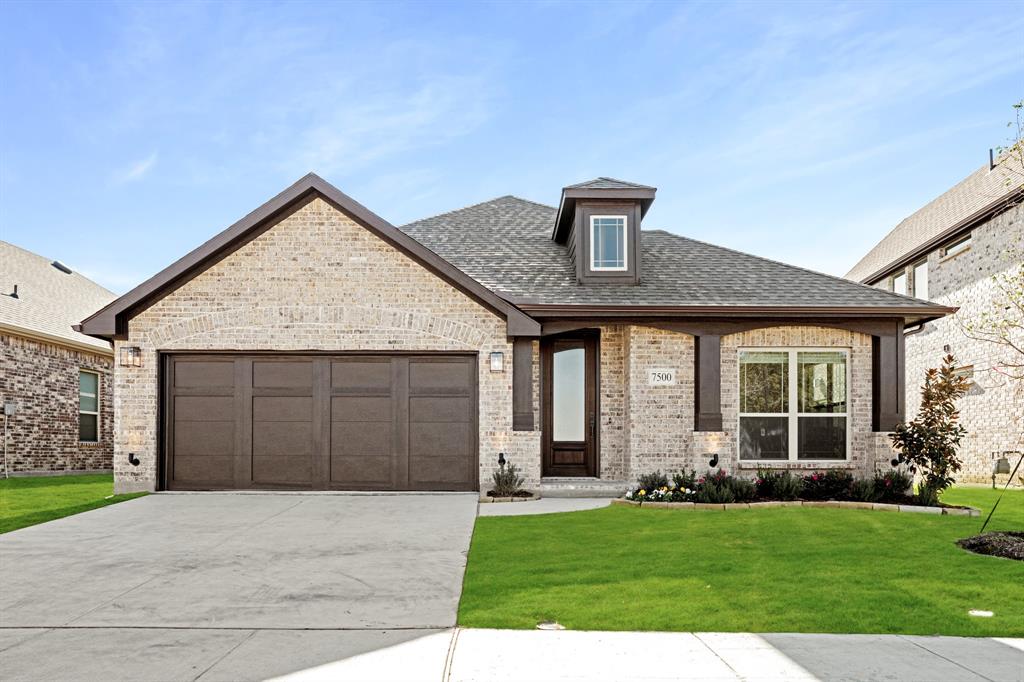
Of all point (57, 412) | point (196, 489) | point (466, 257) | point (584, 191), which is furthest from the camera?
point (57, 412)

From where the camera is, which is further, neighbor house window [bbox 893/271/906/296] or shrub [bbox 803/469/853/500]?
neighbor house window [bbox 893/271/906/296]

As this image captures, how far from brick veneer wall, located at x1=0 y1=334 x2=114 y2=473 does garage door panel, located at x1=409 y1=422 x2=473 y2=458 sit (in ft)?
37.4

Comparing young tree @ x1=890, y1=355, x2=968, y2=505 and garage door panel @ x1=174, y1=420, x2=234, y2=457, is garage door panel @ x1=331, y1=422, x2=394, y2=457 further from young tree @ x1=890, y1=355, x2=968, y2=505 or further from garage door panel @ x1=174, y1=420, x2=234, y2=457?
young tree @ x1=890, y1=355, x2=968, y2=505

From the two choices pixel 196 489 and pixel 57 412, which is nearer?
pixel 196 489

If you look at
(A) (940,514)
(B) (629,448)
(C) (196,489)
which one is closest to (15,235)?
(C) (196,489)

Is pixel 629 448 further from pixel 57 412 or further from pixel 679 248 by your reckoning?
pixel 57 412

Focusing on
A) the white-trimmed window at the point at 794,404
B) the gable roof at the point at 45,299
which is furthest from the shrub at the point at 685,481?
the gable roof at the point at 45,299

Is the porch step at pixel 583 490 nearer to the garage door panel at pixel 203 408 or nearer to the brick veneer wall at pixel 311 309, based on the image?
the brick veneer wall at pixel 311 309

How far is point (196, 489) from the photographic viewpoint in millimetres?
13461

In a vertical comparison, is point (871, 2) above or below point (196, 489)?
above

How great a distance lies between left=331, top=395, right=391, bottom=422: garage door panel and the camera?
13469 mm

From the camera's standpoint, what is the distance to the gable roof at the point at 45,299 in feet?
63.3

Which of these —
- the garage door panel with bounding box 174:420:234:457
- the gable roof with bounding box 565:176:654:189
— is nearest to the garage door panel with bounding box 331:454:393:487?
the garage door panel with bounding box 174:420:234:457

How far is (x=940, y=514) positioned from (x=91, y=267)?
28.1m
